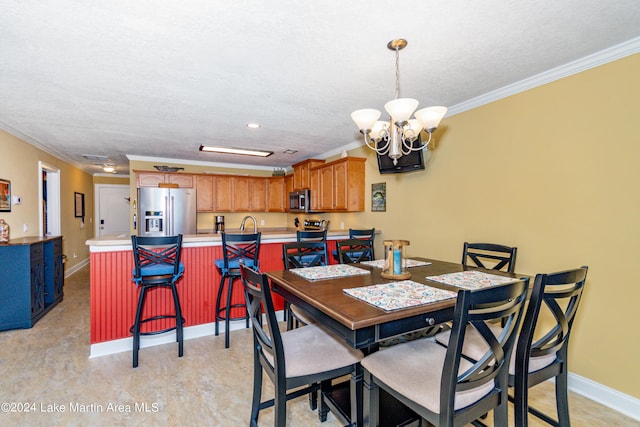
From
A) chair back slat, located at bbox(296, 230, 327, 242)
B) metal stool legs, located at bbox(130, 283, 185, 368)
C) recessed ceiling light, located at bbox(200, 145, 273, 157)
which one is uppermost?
recessed ceiling light, located at bbox(200, 145, 273, 157)

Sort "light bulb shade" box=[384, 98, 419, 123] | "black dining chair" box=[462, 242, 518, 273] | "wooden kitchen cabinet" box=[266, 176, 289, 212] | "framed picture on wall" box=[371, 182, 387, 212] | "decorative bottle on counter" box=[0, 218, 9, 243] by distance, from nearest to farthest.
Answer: "light bulb shade" box=[384, 98, 419, 123] → "black dining chair" box=[462, 242, 518, 273] → "decorative bottle on counter" box=[0, 218, 9, 243] → "framed picture on wall" box=[371, 182, 387, 212] → "wooden kitchen cabinet" box=[266, 176, 289, 212]

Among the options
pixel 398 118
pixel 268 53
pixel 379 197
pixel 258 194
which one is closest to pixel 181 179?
pixel 258 194

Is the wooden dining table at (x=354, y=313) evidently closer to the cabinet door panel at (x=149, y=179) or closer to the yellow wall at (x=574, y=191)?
the yellow wall at (x=574, y=191)

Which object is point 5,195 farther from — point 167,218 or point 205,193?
point 205,193

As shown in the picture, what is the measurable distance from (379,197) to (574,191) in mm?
2227

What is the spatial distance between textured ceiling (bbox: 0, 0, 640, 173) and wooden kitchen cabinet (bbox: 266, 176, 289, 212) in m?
2.94

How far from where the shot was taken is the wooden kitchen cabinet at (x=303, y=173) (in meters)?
5.18

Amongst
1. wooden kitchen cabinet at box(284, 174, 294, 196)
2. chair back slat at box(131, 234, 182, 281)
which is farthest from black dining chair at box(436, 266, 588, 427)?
wooden kitchen cabinet at box(284, 174, 294, 196)

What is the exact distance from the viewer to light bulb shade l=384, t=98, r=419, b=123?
1.75 m

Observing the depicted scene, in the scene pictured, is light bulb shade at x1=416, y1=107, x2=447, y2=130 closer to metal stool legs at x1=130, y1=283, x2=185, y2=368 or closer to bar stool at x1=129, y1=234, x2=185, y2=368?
bar stool at x1=129, y1=234, x2=185, y2=368

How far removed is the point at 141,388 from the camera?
2.26 metres

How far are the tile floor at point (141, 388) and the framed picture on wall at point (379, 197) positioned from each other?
92.6 inches

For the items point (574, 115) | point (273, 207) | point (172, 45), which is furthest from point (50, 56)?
point (273, 207)

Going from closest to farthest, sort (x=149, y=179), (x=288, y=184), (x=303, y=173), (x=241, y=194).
A: (x=149, y=179) < (x=303, y=173) < (x=241, y=194) < (x=288, y=184)
